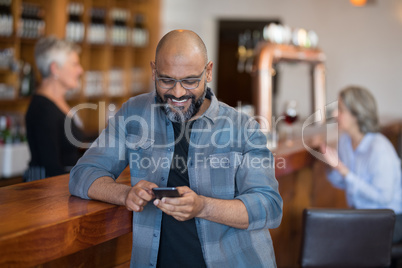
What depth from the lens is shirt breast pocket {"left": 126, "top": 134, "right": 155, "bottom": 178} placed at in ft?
5.66

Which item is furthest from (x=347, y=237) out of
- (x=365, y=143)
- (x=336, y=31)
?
(x=336, y=31)

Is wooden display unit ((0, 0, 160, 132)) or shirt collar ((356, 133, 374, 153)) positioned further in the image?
wooden display unit ((0, 0, 160, 132))

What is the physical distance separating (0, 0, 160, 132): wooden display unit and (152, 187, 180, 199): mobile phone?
12.1ft

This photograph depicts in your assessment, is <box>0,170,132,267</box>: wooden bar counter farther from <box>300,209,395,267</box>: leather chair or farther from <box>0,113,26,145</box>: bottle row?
<box>0,113,26,145</box>: bottle row

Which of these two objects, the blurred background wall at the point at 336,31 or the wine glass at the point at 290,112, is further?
the blurred background wall at the point at 336,31

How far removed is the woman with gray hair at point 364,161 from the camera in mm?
2898

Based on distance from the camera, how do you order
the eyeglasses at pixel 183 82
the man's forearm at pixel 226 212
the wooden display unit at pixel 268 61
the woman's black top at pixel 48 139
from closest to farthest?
1. the man's forearm at pixel 226 212
2. the eyeglasses at pixel 183 82
3. the woman's black top at pixel 48 139
4. the wooden display unit at pixel 268 61

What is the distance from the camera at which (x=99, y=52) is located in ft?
20.1

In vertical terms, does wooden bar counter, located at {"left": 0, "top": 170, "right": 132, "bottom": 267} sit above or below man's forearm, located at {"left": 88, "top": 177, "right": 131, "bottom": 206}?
below

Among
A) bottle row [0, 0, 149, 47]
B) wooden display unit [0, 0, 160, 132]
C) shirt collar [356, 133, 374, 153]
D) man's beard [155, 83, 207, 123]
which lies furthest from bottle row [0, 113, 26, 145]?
man's beard [155, 83, 207, 123]

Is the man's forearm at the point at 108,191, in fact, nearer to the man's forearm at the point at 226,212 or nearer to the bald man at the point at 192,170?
the bald man at the point at 192,170

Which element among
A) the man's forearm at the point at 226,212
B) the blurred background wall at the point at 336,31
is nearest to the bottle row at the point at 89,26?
the blurred background wall at the point at 336,31

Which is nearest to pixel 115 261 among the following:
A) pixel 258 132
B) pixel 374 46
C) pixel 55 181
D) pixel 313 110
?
pixel 55 181

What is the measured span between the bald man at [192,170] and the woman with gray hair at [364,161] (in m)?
1.39
